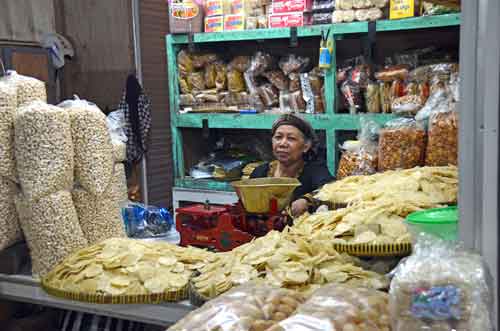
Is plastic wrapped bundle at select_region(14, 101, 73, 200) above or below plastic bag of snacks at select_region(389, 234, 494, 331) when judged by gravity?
above

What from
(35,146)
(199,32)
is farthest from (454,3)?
(199,32)

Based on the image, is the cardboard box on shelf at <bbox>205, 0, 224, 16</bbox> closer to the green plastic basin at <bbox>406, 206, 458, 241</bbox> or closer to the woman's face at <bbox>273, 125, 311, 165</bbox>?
the woman's face at <bbox>273, 125, 311, 165</bbox>

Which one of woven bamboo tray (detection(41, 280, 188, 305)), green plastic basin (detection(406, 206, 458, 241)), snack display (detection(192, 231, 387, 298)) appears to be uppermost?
green plastic basin (detection(406, 206, 458, 241))

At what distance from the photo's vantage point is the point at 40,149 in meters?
1.52

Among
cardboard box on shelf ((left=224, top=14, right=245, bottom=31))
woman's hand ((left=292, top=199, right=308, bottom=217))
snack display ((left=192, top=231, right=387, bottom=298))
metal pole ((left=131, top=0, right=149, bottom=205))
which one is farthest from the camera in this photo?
metal pole ((left=131, top=0, right=149, bottom=205))

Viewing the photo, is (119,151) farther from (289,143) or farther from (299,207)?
(299,207)

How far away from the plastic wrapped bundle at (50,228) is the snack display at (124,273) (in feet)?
0.17

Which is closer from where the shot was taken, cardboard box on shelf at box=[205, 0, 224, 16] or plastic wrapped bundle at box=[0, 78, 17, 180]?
plastic wrapped bundle at box=[0, 78, 17, 180]

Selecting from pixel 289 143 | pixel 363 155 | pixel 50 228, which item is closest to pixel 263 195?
pixel 50 228

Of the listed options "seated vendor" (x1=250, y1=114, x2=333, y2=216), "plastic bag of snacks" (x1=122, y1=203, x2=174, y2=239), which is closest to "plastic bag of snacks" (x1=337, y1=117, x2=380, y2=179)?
"seated vendor" (x1=250, y1=114, x2=333, y2=216)

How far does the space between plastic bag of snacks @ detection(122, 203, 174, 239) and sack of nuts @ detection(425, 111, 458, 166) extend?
3.10 ft

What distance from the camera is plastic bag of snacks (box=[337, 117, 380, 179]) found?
214cm

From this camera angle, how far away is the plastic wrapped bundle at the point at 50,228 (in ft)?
5.08

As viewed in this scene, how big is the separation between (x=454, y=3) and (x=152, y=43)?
2872mm
